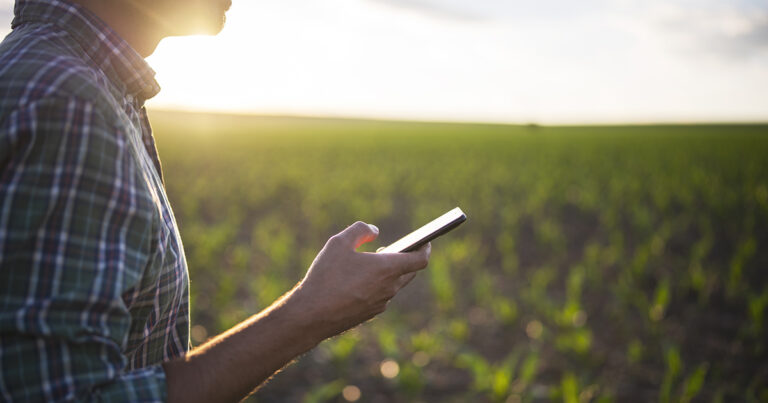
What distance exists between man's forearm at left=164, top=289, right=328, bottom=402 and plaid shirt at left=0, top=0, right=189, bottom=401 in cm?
5

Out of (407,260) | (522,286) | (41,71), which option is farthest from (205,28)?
(522,286)

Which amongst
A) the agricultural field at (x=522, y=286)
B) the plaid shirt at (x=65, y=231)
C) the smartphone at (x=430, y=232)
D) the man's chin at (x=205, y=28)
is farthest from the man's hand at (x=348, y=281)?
the agricultural field at (x=522, y=286)

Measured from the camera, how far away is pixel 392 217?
973 centimetres

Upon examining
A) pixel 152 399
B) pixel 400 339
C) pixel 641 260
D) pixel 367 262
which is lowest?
pixel 400 339

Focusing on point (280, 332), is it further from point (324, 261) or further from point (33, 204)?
point (33, 204)

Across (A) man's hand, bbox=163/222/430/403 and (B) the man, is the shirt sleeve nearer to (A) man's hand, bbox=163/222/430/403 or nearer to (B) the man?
(B) the man

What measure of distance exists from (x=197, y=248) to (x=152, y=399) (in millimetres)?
6476

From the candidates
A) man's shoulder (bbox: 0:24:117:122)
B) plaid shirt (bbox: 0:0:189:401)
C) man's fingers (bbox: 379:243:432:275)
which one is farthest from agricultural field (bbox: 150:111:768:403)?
man's shoulder (bbox: 0:24:117:122)

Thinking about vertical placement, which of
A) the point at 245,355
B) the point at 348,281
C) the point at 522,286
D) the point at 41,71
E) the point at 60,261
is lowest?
the point at 522,286

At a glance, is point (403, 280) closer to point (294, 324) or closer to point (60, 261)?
point (294, 324)

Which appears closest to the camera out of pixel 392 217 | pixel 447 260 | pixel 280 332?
pixel 280 332

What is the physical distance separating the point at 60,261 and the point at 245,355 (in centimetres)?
36

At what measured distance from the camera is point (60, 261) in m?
0.79

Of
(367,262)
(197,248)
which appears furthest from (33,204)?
(197,248)
